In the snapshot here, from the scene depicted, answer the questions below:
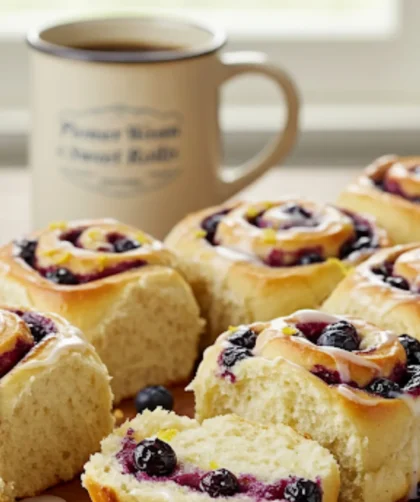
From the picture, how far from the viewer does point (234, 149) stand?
16.3 ft

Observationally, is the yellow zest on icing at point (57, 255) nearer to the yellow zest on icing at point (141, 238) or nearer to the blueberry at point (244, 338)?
the yellow zest on icing at point (141, 238)

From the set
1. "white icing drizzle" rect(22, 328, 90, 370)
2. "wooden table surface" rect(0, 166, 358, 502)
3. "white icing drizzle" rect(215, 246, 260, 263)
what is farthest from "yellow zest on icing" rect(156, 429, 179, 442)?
"wooden table surface" rect(0, 166, 358, 502)

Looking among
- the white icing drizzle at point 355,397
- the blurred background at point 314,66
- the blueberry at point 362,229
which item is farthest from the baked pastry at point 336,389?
the blurred background at point 314,66

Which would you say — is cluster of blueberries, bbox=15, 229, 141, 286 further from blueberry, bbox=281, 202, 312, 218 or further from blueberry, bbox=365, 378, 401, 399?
blueberry, bbox=365, 378, 401, 399

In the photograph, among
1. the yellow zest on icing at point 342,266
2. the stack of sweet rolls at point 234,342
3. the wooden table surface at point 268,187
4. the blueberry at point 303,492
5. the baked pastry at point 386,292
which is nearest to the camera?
the blueberry at point 303,492

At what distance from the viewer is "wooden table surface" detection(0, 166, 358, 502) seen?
4.24 m

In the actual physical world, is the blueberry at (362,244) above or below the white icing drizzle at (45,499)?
above

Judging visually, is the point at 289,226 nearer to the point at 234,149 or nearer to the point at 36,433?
the point at 36,433

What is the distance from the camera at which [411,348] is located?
2730 millimetres

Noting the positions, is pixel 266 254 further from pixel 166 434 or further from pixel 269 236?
pixel 166 434

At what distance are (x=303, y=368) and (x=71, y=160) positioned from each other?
1.28 m

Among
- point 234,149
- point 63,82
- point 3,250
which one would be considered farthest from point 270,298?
point 234,149

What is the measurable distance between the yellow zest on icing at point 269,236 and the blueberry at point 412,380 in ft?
2.27

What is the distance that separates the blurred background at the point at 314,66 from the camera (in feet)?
16.3
